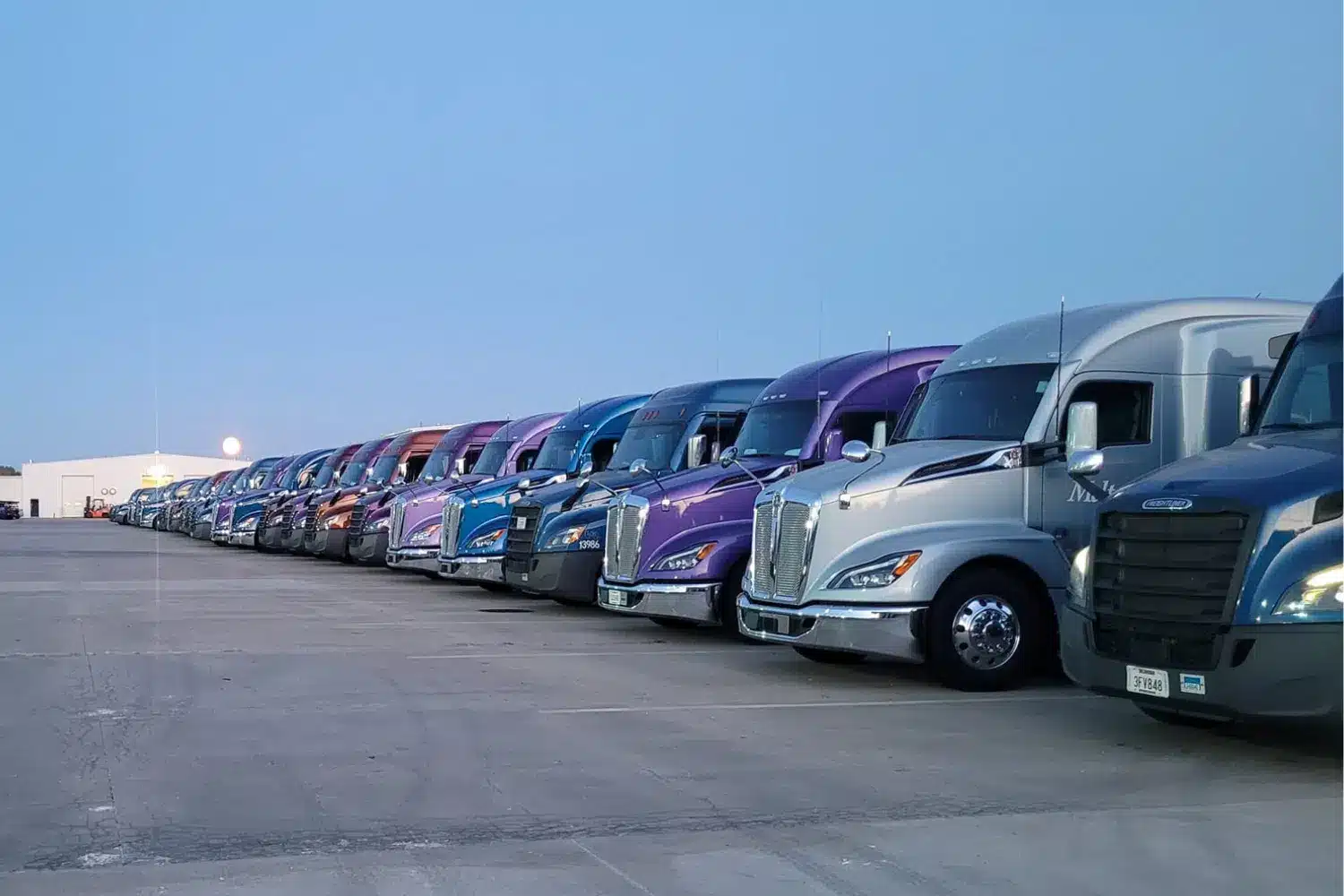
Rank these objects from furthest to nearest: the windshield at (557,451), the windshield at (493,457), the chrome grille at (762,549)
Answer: the windshield at (493,457) → the windshield at (557,451) → the chrome grille at (762,549)

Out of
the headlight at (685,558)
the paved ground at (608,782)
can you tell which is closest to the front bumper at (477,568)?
the headlight at (685,558)

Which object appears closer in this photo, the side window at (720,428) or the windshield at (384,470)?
the side window at (720,428)

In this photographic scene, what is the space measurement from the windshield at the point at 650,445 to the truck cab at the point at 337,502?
11.3 metres

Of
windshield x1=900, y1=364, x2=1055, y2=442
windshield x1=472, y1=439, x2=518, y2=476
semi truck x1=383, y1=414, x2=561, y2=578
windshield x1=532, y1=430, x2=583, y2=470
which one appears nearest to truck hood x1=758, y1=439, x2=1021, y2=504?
windshield x1=900, y1=364, x2=1055, y2=442

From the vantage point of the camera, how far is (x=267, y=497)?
125 feet

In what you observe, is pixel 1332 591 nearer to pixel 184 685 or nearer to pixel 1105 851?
pixel 1105 851

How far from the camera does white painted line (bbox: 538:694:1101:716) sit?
35.1 ft

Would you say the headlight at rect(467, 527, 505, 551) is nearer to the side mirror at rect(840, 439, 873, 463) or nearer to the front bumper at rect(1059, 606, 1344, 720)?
the side mirror at rect(840, 439, 873, 463)

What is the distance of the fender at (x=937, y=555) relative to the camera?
A: 11367mm

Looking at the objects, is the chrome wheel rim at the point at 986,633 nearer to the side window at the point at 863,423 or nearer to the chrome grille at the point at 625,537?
the side window at the point at 863,423

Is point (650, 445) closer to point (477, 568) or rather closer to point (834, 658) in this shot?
point (477, 568)

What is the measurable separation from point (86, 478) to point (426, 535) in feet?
407

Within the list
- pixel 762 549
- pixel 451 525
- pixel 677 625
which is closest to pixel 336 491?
pixel 451 525

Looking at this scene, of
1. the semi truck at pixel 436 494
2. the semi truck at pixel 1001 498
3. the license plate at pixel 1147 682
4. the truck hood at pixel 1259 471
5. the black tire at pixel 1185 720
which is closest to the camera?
the truck hood at pixel 1259 471
